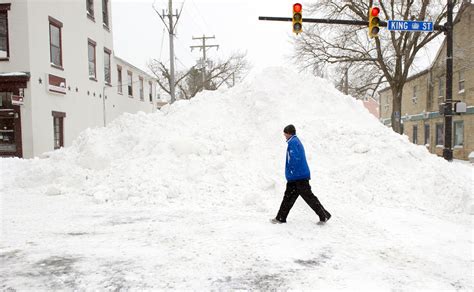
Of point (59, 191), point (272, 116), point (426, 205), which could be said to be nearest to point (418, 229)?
point (426, 205)

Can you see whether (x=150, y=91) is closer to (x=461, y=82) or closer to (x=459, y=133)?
(x=461, y=82)

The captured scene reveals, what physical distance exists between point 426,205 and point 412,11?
18831mm

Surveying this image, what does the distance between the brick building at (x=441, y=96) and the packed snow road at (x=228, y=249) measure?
60.6 ft

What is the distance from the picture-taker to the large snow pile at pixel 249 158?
7.51 metres

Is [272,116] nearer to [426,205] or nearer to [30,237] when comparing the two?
[426,205]

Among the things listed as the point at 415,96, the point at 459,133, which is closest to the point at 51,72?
the point at 459,133

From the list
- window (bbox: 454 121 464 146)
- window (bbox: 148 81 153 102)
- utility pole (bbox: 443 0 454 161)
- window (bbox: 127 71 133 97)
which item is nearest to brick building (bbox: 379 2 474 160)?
window (bbox: 454 121 464 146)

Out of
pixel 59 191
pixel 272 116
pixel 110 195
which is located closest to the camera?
pixel 110 195

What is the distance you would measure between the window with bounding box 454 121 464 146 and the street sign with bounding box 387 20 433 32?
1381cm

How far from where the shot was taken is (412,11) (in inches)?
869

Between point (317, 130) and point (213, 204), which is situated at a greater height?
point (317, 130)

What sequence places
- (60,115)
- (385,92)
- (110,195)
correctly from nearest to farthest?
(110,195)
(60,115)
(385,92)

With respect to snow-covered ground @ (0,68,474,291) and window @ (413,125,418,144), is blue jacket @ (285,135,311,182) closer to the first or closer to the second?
snow-covered ground @ (0,68,474,291)

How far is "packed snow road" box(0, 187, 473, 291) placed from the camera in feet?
12.5
